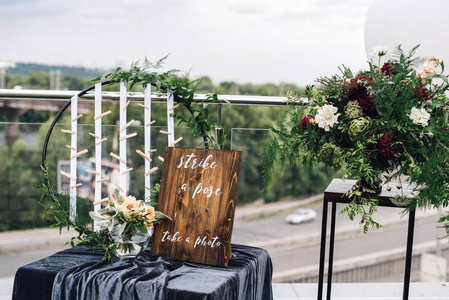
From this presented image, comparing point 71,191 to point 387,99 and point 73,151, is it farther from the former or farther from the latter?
point 387,99

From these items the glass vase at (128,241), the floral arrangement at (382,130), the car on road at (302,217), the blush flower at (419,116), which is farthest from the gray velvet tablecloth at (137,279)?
the car on road at (302,217)

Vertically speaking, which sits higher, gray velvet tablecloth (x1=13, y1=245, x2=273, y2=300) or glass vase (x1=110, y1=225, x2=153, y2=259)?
glass vase (x1=110, y1=225, x2=153, y2=259)

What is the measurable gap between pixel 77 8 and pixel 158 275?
31470 millimetres

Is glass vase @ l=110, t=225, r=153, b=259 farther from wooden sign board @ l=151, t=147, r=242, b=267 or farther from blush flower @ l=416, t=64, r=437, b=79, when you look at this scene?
blush flower @ l=416, t=64, r=437, b=79

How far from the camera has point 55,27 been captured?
2838cm

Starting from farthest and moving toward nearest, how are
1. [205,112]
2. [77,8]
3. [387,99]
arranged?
[77,8], [205,112], [387,99]

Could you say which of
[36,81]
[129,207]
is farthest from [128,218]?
[36,81]

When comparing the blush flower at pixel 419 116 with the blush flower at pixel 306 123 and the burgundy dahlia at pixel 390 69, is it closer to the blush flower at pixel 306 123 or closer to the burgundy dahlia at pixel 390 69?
the burgundy dahlia at pixel 390 69

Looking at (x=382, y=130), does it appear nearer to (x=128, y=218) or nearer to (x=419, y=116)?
(x=419, y=116)

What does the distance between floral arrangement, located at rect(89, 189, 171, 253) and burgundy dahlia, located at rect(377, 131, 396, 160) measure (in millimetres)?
672

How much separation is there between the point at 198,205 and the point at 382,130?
607mm

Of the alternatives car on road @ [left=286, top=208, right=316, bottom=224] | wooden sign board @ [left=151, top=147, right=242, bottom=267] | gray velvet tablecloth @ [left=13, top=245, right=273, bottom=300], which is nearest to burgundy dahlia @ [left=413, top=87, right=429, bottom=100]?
wooden sign board @ [left=151, top=147, right=242, bottom=267]

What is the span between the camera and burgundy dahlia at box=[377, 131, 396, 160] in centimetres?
125

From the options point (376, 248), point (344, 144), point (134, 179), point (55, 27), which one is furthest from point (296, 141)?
point (55, 27)
